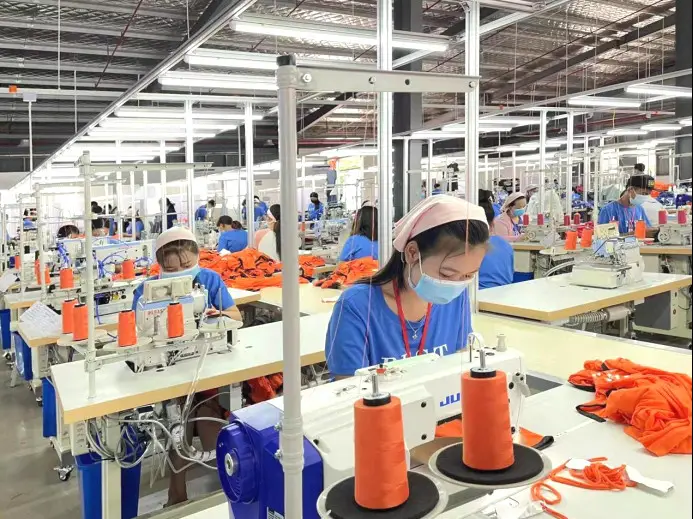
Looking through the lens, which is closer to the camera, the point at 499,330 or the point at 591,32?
the point at 499,330

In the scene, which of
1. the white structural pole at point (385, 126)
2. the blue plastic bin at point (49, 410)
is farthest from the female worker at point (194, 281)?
the white structural pole at point (385, 126)

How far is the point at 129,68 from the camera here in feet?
28.8

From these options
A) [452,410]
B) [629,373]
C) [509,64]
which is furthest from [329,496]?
[509,64]

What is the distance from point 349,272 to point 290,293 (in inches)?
159

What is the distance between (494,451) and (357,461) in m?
0.24

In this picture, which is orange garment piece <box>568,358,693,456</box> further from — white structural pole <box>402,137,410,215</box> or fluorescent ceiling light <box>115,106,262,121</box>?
white structural pole <box>402,137,410,215</box>

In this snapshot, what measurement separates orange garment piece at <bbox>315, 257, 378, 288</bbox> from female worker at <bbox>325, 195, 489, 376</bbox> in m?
2.67

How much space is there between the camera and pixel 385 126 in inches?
134

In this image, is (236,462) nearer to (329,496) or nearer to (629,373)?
(329,496)

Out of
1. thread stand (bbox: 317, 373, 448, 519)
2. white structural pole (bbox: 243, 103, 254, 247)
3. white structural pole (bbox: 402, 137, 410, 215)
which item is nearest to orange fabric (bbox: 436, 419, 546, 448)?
thread stand (bbox: 317, 373, 448, 519)

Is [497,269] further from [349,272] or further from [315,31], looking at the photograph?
[315,31]

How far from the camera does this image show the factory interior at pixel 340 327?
1.07m

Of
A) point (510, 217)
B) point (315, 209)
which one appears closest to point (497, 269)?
point (510, 217)

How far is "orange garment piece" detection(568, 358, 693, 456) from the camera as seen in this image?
5.12 ft
